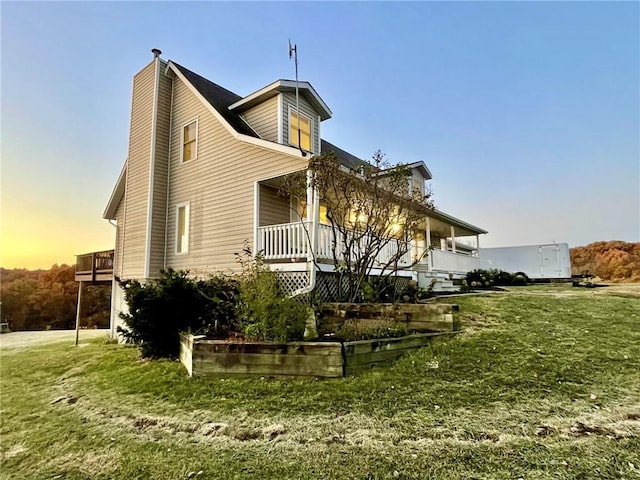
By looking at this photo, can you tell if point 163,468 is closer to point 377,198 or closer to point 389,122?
point 377,198

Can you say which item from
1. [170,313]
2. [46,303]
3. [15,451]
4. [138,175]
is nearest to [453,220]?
[170,313]

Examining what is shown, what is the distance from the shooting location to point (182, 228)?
434 inches

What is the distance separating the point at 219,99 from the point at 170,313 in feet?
27.3

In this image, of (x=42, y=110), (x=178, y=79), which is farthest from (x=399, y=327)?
(x=42, y=110)

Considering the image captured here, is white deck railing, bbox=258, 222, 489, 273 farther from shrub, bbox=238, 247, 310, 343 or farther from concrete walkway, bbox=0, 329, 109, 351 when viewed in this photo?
concrete walkway, bbox=0, 329, 109, 351

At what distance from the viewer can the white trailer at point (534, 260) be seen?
2019 cm

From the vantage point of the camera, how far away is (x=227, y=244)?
9539 millimetres

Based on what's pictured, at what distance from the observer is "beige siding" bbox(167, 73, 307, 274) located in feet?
30.0

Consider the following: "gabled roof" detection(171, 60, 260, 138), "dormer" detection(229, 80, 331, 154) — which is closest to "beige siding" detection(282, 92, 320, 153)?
"dormer" detection(229, 80, 331, 154)

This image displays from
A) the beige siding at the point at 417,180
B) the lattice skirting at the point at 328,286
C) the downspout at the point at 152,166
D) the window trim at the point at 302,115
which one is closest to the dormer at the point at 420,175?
the beige siding at the point at 417,180

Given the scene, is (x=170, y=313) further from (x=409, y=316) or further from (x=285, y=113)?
(x=285, y=113)

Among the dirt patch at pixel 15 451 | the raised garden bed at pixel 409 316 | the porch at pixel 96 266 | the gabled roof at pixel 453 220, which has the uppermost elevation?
the gabled roof at pixel 453 220

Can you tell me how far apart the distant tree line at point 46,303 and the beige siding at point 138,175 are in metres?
17.6

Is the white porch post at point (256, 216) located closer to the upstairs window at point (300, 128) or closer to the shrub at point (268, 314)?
the upstairs window at point (300, 128)
